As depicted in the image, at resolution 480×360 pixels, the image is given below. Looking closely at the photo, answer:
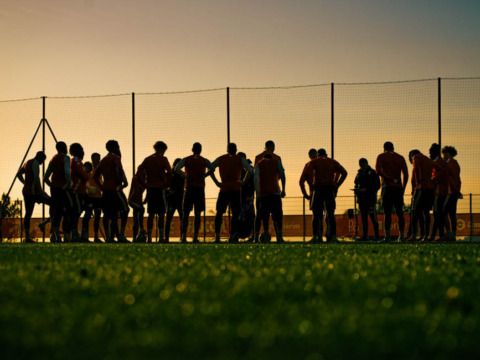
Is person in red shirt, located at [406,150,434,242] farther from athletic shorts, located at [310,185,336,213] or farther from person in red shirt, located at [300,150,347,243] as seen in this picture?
athletic shorts, located at [310,185,336,213]

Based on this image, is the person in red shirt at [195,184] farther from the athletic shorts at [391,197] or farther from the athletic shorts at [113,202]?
the athletic shorts at [391,197]

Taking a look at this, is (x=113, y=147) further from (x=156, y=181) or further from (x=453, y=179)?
(x=453, y=179)

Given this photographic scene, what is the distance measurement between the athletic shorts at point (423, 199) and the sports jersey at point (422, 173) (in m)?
0.09

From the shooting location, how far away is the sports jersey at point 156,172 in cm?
1292

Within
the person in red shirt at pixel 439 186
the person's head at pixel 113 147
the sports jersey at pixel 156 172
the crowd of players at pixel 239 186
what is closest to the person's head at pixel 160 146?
the crowd of players at pixel 239 186

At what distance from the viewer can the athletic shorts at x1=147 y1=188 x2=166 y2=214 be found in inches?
508

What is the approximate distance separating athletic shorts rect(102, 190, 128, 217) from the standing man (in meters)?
4.47

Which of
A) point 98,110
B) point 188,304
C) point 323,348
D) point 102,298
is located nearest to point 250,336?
point 323,348

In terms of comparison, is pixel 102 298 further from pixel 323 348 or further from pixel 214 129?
pixel 214 129

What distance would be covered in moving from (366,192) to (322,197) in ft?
7.07

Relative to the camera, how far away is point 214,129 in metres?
20.0

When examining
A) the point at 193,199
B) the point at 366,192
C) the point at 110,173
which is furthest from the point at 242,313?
the point at 366,192

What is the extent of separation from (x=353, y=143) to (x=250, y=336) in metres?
16.8

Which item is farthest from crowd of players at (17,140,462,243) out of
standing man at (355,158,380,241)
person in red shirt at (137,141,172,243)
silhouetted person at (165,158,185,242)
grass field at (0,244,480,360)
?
grass field at (0,244,480,360)
